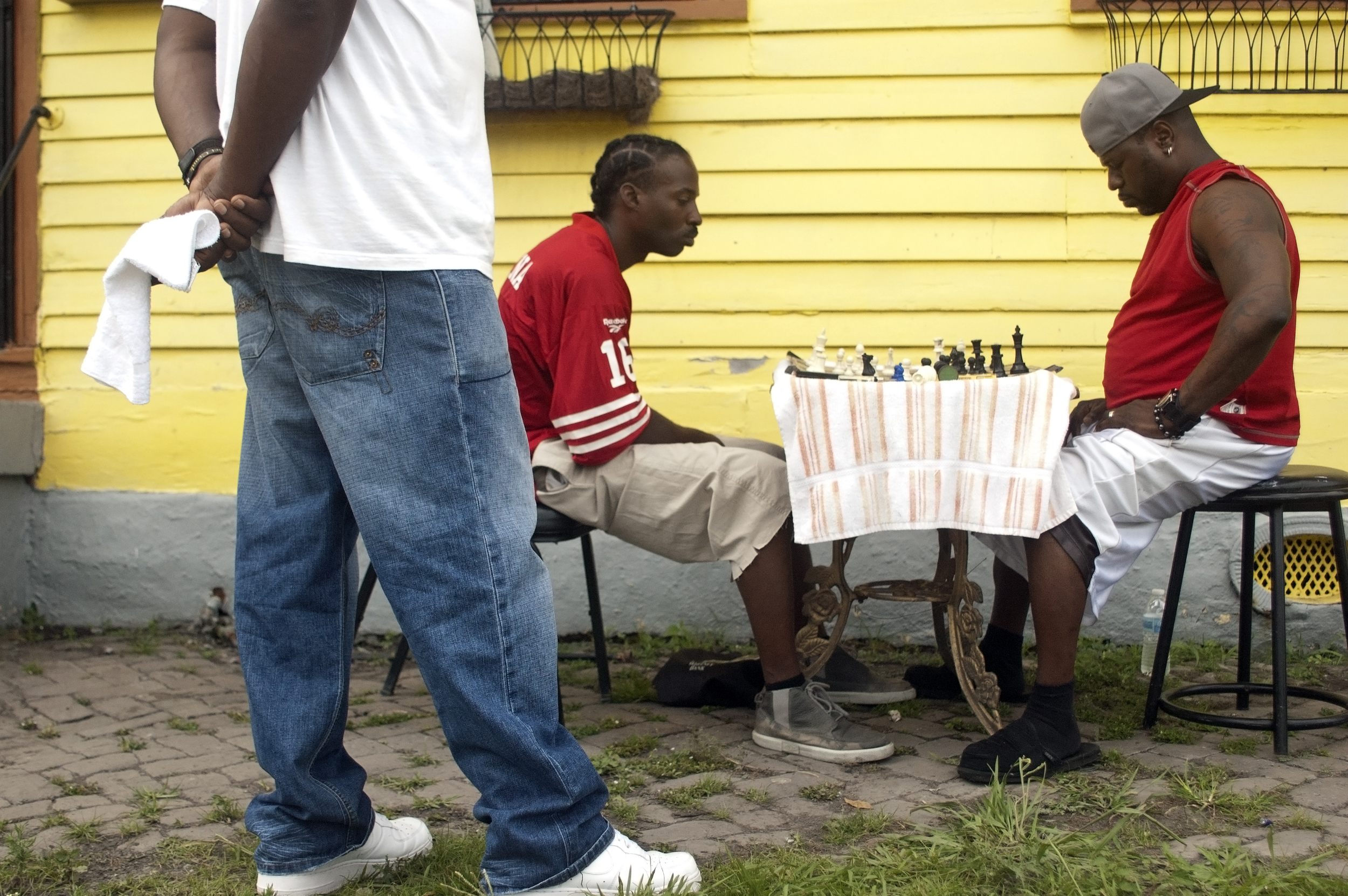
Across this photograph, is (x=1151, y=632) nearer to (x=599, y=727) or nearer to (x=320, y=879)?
(x=599, y=727)

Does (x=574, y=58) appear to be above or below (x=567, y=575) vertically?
above

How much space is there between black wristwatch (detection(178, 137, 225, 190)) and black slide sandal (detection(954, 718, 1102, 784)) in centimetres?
218

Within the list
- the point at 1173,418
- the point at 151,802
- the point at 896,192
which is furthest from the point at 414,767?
the point at 896,192

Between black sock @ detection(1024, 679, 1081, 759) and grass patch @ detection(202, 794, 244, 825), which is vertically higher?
black sock @ detection(1024, 679, 1081, 759)

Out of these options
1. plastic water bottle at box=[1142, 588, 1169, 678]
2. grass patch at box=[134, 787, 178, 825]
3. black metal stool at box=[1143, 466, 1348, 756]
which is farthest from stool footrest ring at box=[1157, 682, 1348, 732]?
grass patch at box=[134, 787, 178, 825]

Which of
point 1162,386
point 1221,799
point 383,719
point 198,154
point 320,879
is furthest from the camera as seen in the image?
point 383,719

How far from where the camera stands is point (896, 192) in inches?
186

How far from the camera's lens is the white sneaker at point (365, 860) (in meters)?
2.25

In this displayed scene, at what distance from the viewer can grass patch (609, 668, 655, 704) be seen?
393cm

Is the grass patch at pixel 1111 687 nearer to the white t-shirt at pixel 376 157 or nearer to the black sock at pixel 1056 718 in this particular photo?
the black sock at pixel 1056 718

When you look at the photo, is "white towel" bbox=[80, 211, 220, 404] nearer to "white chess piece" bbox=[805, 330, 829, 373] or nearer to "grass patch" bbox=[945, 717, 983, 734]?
"white chess piece" bbox=[805, 330, 829, 373]

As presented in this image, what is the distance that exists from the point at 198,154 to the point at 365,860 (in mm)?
1346

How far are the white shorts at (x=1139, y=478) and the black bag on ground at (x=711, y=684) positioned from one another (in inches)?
41.7

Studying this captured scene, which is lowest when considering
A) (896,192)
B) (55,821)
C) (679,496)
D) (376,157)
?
(55,821)
